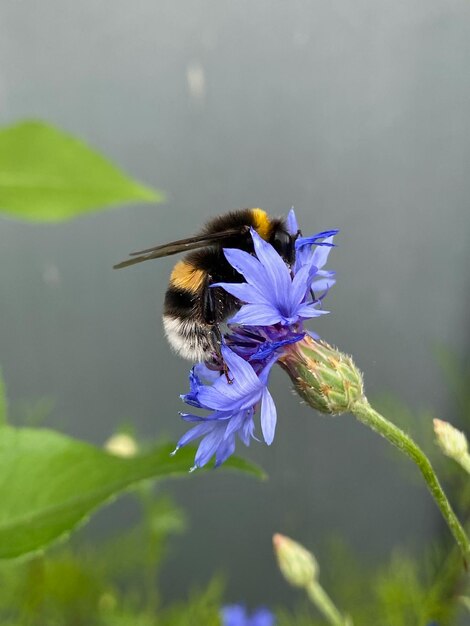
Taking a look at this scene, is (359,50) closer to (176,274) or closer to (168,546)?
(176,274)

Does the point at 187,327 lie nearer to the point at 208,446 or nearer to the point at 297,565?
the point at 208,446

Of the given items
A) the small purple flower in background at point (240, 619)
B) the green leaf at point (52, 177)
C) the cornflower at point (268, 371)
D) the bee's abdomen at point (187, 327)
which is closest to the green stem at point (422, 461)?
the cornflower at point (268, 371)

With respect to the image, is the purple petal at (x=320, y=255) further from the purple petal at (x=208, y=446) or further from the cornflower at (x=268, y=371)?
the purple petal at (x=208, y=446)

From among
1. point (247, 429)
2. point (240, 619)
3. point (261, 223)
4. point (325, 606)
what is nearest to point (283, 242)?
point (261, 223)

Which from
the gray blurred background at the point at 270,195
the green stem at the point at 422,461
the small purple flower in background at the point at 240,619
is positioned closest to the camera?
the green stem at the point at 422,461

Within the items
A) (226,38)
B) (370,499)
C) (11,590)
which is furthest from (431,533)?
(226,38)


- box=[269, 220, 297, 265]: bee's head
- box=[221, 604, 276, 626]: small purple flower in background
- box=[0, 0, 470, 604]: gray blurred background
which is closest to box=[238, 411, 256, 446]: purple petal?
box=[269, 220, 297, 265]: bee's head
